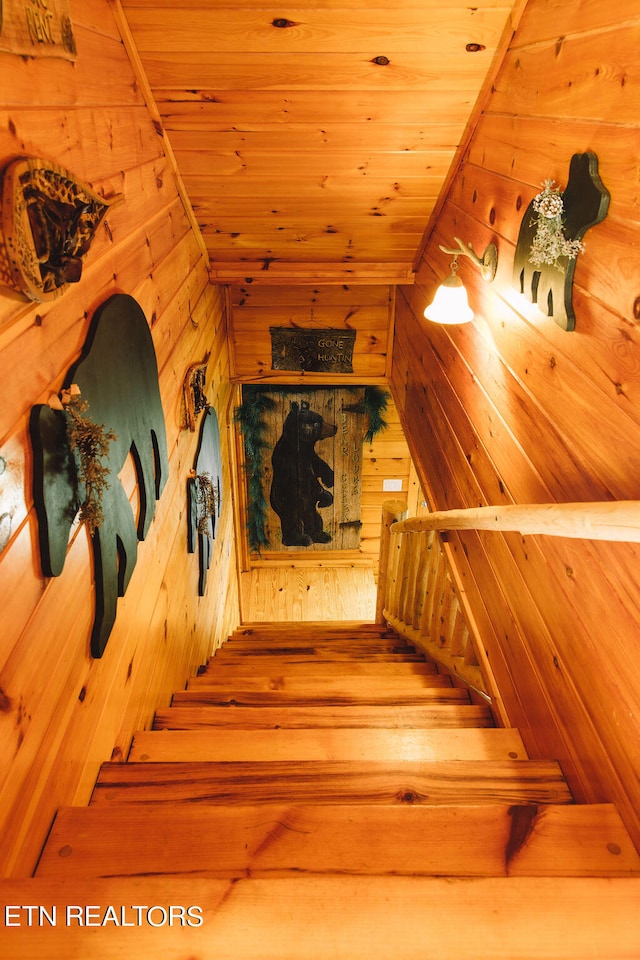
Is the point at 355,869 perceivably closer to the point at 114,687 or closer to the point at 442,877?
the point at 442,877

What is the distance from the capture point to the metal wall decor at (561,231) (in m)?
1.38

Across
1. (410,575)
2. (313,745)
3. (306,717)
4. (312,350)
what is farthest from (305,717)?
(312,350)

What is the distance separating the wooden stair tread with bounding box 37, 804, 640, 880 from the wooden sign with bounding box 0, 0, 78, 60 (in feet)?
5.37

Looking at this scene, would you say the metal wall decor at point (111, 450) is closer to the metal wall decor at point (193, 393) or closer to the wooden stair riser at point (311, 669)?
the metal wall decor at point (193, 393)

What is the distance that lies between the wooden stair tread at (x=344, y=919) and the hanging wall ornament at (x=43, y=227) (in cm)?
111

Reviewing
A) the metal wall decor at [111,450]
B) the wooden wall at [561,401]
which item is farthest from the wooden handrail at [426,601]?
the metal wall decor at [111,450]

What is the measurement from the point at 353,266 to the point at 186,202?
49.2 inches

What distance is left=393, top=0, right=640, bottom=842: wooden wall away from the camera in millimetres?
1296

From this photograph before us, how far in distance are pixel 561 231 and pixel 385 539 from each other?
9.82 ft

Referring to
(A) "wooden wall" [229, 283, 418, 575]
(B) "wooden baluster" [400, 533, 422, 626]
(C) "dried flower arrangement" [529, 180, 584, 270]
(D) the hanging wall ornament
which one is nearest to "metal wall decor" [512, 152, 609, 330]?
(C) "dried flower arrangement" [529, 180, 584, 270]

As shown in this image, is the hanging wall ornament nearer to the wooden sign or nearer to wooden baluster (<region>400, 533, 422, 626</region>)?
the wooden sign

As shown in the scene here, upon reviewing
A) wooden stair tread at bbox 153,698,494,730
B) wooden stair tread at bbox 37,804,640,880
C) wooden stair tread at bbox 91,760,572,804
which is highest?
wooden stair tread at bbox 37,804,640,880

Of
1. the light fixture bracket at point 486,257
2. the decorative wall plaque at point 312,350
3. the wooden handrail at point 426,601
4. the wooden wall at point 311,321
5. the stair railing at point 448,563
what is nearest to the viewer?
the stair railing at point 448,563

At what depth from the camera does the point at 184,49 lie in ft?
6.56
